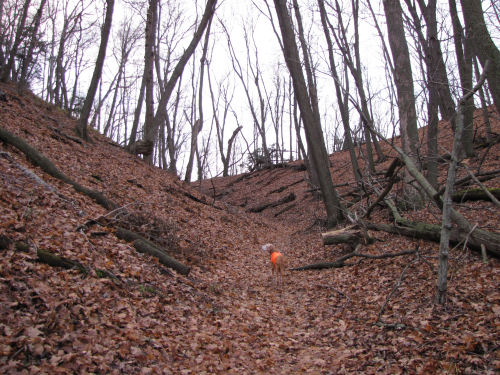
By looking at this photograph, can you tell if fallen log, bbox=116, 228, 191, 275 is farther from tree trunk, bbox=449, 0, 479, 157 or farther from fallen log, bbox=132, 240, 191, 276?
tree trunk, bbox=449, 0, 479, 157

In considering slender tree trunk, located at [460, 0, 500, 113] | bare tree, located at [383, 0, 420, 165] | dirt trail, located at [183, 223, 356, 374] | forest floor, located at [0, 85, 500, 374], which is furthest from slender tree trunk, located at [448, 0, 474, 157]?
dirt trail, located at [183, 223, 356, 374]

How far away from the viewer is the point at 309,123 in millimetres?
10227

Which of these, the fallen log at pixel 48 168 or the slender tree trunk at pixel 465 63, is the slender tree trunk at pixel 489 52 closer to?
the slender tree trunk at pixel 465 63

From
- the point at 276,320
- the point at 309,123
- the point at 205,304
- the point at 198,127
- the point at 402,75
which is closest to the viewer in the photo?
the point at 205,304

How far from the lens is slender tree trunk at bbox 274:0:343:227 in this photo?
10156 mm

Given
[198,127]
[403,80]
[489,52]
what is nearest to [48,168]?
[403,80]

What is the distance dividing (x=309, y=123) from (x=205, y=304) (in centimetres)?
708

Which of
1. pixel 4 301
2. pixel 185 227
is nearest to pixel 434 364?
pixel 4 301

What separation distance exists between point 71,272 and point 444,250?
14.6ft

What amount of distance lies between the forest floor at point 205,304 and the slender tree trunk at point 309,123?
248 cm

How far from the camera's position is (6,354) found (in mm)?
2441

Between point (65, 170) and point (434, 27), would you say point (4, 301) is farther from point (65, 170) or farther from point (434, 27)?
point (434, 27)

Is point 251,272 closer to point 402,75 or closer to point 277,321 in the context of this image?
point 277,321

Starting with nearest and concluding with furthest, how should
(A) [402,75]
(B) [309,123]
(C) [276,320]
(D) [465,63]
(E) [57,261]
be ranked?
(E) [57,261] < (C) [276,320] < (A) [402,75] < (B) [309,123] < (D) [465,63]
